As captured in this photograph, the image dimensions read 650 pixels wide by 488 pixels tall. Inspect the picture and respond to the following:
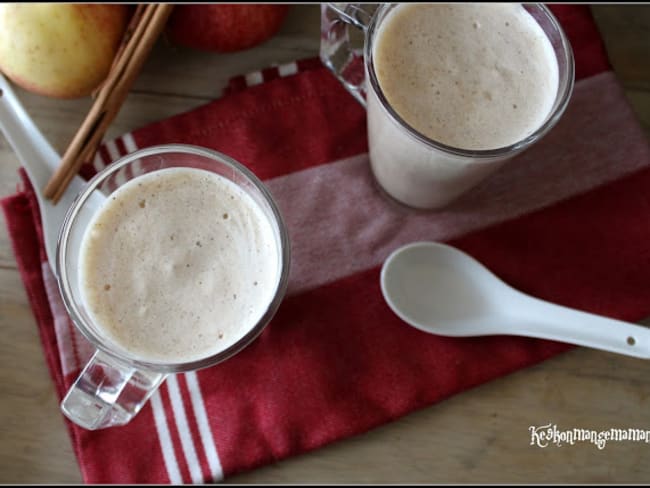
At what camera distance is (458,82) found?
814mm

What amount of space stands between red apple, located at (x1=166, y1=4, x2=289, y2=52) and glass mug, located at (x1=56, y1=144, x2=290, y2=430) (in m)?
0.24

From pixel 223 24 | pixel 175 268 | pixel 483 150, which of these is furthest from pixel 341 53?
pixel 175 268

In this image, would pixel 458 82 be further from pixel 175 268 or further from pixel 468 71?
pixel 175 268

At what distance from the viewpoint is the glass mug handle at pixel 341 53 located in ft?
2.89

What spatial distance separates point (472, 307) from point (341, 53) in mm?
390

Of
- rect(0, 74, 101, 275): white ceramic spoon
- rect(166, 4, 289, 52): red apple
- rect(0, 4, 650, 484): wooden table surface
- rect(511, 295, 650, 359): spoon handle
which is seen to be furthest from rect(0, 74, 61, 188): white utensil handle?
rect(511, 295, 650, 359): spoon handle

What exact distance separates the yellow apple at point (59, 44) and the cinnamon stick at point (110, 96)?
3 centimetres

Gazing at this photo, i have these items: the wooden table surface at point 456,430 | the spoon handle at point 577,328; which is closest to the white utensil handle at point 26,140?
the wooden table surface at point 456,430

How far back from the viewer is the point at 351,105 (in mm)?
979

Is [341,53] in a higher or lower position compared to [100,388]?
higher

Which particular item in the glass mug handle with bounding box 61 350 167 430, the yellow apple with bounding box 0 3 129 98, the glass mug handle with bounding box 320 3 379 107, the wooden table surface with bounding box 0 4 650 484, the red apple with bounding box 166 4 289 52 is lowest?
the wooden table surface with bounding box 0 4 650 484

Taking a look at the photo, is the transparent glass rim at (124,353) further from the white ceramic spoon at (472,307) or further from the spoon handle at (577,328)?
the spoon handle at (577,328)

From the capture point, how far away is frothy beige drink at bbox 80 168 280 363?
0.76 m

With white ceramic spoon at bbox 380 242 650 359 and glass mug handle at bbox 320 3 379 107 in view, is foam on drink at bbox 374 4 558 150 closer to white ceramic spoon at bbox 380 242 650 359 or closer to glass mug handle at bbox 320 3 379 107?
glass mug handle at bbox 320 3 379 107
